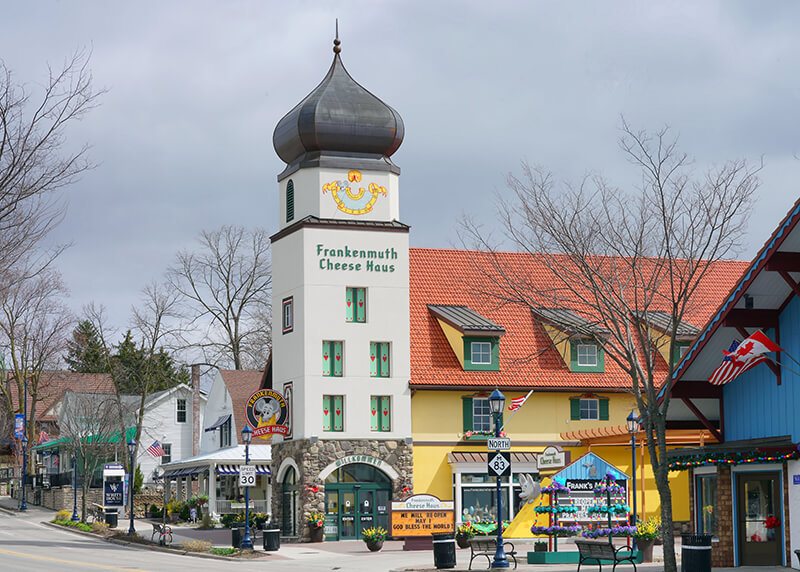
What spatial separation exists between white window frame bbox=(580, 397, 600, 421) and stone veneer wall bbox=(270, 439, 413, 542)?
7504mm

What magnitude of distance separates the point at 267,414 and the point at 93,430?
17927 millimetres

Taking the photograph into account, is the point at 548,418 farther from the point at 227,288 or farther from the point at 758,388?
Result: the point at 227,288

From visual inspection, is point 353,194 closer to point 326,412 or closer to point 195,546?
point 326,412

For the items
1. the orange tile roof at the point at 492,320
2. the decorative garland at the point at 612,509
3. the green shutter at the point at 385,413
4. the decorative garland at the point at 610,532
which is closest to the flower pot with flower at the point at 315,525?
the green shutter at the point at 385,413

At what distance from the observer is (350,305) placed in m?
46.3

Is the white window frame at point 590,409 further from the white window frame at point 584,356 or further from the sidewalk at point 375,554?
the sidewalk at point 375,554

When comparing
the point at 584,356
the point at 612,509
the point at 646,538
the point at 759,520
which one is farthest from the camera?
the point at 584,356

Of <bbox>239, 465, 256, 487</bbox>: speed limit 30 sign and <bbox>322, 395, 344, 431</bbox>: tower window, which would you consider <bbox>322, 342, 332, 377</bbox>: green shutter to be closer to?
<bbox>322, 395, 344, 431</bbox>: tower window

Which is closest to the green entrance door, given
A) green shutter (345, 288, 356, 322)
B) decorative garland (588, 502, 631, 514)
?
green shutter (345, 288, 356, 322)

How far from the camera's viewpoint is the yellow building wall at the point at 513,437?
4584 cm

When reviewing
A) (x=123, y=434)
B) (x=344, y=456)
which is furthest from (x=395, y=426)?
(x=123, y=434)

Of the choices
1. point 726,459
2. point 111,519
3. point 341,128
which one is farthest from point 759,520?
point 111,519

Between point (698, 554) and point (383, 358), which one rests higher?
point (383, 358)

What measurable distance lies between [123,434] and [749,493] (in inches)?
1778
